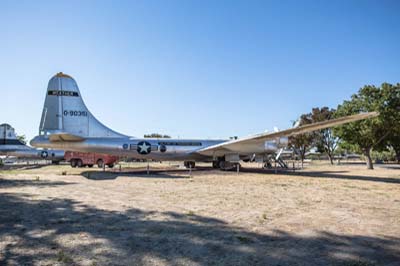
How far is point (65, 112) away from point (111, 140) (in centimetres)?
418

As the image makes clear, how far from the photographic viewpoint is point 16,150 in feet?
156

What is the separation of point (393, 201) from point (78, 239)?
33.1 ft

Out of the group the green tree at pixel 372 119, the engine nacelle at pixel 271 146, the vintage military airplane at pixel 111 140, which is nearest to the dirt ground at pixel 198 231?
the vintage military airplane at pixel 111 140

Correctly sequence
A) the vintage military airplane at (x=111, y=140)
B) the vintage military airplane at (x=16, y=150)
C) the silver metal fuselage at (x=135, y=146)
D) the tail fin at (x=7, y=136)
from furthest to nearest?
the tail fin at (x=7, y=136)
the vintage military airplane at (x=16, y=150)
the silver metal fuselage at (x=135, y=146)
the vintage military airplane at (x=111, y=140)

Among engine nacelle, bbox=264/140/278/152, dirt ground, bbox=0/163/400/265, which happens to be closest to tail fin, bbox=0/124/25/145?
engine nacelle, bbox=264/140/278/152

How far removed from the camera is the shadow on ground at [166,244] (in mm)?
4453

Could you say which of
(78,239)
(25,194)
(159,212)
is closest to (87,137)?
(25,194)

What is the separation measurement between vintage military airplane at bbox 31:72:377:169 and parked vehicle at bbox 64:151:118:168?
31.7 feet

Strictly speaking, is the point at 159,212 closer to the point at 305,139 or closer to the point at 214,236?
the point at 214,236

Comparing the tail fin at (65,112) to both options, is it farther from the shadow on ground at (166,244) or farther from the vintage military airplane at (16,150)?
the vintage military airplane at (16,150)

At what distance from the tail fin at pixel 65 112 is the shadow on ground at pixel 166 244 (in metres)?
15.7

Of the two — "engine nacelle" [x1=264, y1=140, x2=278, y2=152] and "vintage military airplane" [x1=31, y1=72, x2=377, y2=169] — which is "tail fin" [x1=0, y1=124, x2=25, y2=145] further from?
"engine nacelle" [x1=264, y1=140, x2=278, y2=152]

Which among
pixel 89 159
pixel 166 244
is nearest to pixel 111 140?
pixel 89 159

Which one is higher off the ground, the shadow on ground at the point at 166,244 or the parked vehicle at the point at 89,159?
the parked vehicle at the point at 89,159
